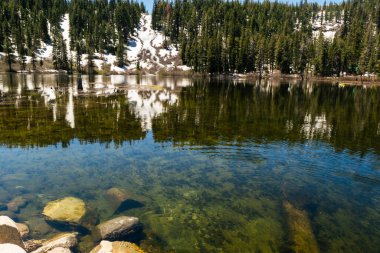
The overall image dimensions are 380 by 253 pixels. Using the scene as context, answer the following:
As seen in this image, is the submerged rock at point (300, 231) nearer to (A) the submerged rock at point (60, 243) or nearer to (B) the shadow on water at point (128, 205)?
(B) the shadow on water at point (128, 205)

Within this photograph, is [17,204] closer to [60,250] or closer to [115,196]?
[115,196]

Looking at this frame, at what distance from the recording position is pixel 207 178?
2111 centimetres

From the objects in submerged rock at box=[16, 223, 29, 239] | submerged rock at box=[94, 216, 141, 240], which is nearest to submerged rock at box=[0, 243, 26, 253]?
submerged rock at box=[16, 223, 29, 239]

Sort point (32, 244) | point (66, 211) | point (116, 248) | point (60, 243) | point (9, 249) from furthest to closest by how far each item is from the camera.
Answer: point (66, 211) < point (32, 244) < point (60, 243) < point (116, 248) < point (9, 249)

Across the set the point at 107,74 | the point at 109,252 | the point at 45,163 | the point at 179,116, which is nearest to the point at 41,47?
the point at 107,74

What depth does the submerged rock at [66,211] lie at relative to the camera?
14.9 metres

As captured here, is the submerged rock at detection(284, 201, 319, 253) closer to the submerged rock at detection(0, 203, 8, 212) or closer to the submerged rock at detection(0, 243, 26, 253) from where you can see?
the submerged rock at detection(0, 243, 26, 253)

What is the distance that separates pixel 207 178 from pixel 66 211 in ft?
31.9

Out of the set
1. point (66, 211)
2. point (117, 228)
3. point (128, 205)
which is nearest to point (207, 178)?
point (128, 205)

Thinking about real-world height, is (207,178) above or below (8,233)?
below

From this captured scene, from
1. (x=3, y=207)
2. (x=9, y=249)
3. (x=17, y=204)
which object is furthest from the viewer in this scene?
(x=17, y=204)

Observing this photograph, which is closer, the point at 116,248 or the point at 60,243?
the point at 116,248

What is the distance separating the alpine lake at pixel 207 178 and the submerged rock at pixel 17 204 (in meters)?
0.27

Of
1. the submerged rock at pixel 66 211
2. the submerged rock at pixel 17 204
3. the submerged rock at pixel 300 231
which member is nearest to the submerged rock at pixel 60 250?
the submerged rock at pixel 66 211
